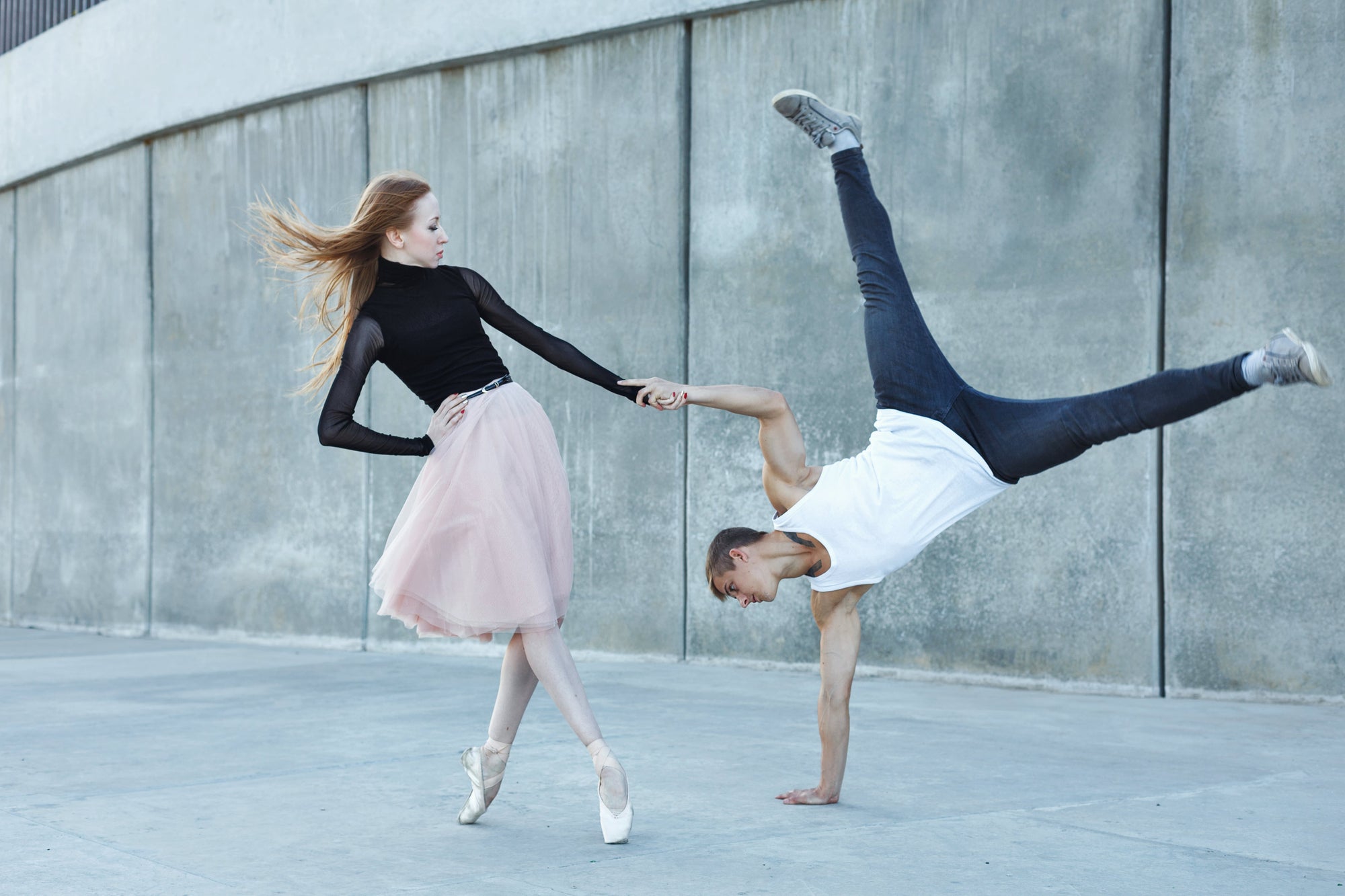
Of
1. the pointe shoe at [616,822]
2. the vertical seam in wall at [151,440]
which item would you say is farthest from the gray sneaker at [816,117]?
the vertical seam in wall at [151,440]

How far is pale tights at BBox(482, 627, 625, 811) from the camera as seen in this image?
3.53 metres

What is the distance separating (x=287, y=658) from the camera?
869cm

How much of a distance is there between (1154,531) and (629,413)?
10.8ft

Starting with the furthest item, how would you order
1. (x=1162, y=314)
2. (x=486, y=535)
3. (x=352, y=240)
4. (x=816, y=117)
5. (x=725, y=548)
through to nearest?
(x=1162, y=314) → (x=816, y=117) → (x=725, y=548) → (x=352, y=240) → (x=486, y=535)

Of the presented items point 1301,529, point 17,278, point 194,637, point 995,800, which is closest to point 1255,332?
point 1301,529

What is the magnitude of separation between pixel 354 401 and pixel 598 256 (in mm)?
4771

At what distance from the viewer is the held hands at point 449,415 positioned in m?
3.79

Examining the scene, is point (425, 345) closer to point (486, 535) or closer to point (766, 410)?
point (486, 535)

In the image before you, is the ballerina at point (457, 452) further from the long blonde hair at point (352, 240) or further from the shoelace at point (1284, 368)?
the shoelace at point (1284, 368)

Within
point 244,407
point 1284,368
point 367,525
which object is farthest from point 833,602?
point 244,407

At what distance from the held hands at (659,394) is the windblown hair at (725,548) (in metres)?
0.43

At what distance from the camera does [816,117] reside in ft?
14.6

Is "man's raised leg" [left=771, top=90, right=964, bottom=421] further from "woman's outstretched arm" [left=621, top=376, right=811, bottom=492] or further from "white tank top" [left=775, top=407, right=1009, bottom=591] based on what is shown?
"woman's outstretched arm" [left=621, top=376, right=811, bottom=492]

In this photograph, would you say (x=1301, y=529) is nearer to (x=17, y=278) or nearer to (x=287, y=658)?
(x=287, y=658)
